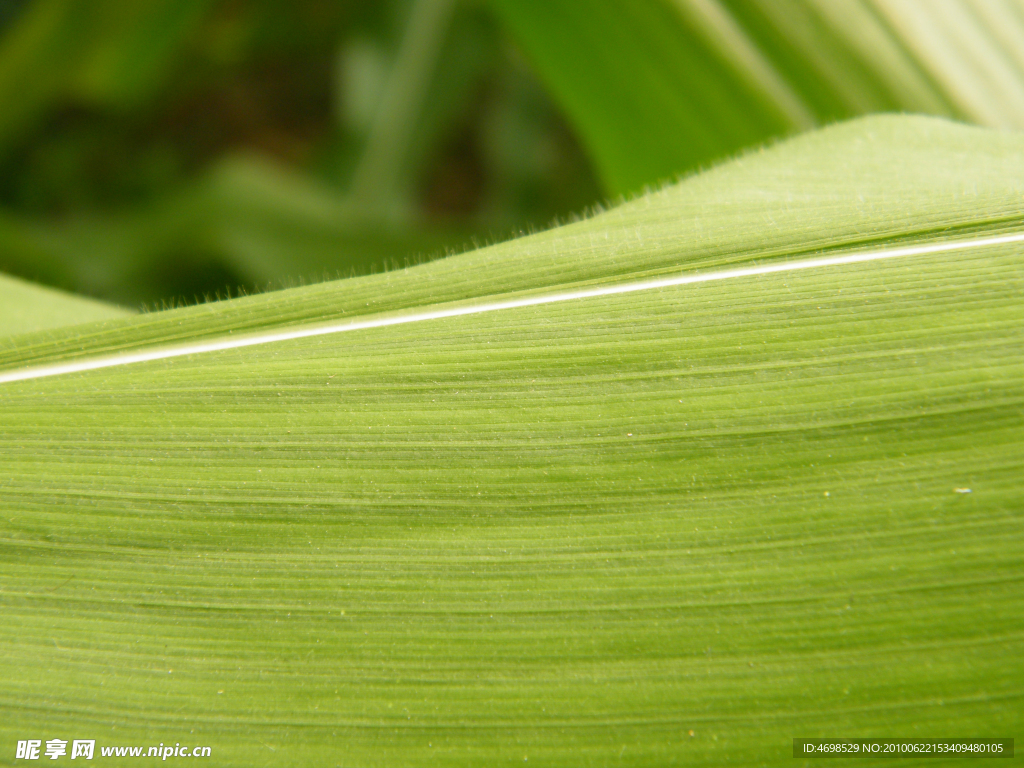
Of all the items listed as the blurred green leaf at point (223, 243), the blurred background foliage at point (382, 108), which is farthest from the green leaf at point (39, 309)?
the blurred green leaf at point (223, 243)

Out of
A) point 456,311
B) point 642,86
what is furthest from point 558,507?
point 642,86

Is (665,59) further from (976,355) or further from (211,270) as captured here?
(211,270)

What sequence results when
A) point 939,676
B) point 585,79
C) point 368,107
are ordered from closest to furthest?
point 939,676 < point 585,79 < point 368,107

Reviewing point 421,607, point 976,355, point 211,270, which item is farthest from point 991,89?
point 211,270

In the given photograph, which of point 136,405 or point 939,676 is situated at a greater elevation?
point 136,405

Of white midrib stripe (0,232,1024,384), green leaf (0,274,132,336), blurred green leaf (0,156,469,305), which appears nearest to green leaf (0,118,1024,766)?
white midrib stripe (0,232,1024,384)

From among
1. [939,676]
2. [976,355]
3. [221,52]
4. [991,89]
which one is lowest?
[939,676]

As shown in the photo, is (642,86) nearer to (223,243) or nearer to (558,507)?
(558,507)
